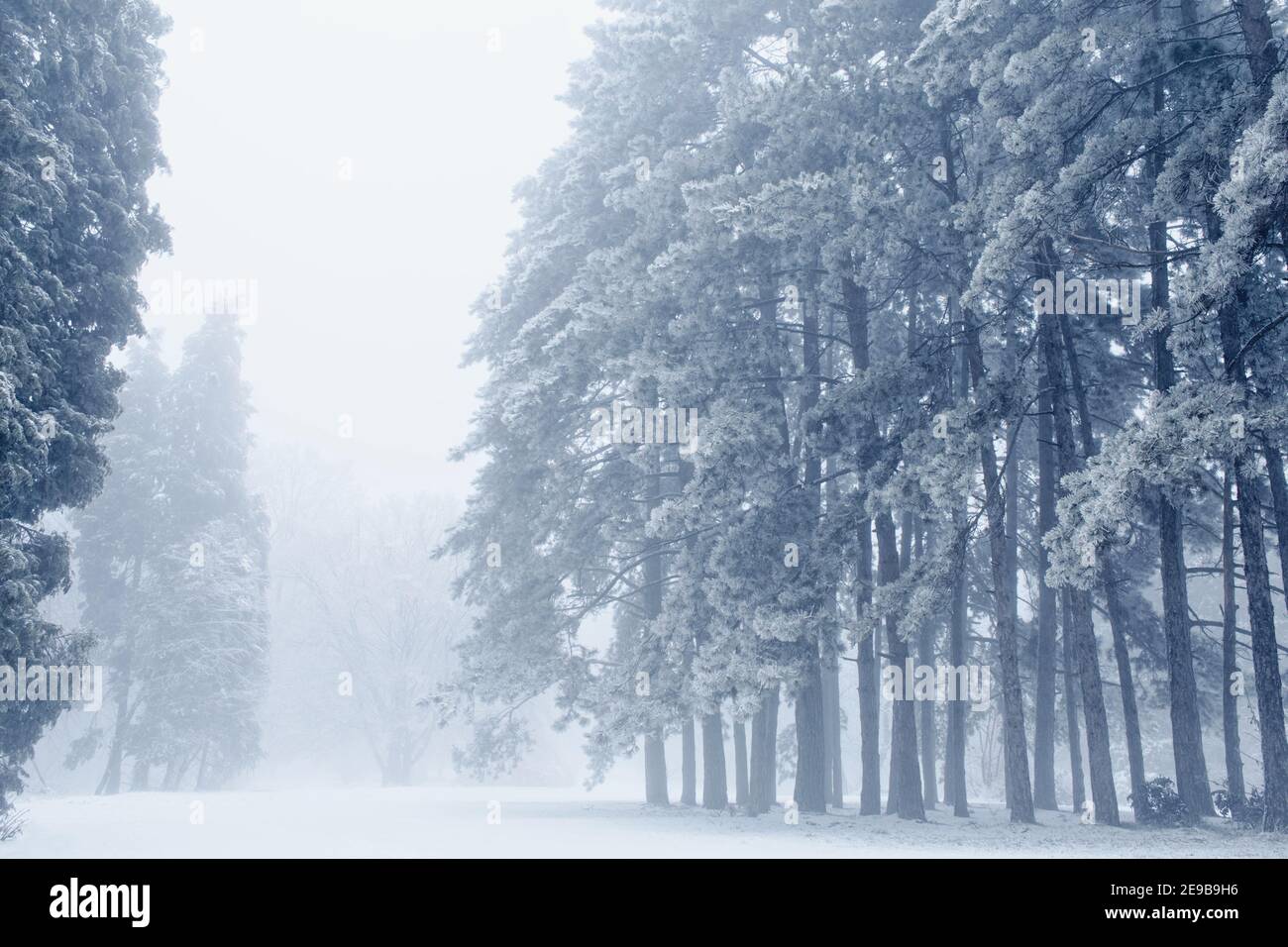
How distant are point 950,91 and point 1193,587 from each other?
31632mm

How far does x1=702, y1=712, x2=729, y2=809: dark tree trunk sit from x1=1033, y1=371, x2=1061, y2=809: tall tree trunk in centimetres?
692

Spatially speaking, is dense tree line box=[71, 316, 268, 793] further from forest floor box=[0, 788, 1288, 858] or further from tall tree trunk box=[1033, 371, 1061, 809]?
tall tree trunk box=[1033, 371, 1061, 809]

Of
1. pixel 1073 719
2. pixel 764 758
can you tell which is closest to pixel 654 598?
pixel 764 758

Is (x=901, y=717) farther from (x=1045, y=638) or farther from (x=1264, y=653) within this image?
(x=1264, y=653)

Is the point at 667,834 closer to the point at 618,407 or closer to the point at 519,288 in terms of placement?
the point at 618,407

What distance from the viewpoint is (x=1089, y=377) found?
19.8 m

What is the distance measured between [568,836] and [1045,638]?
1199 cm

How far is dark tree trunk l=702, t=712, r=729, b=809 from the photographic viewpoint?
72.4 ft

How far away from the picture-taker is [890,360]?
16906 mm

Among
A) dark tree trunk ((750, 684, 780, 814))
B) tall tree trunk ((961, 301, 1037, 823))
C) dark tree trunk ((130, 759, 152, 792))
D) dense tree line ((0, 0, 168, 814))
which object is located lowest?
dark tree trunk ((130, 759, 152, 792))

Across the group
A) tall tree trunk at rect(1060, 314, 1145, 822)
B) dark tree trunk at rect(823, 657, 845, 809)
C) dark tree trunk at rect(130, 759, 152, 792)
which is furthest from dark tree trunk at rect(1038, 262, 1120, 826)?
dark tree trunk at rect(130, 759, 152, 792)

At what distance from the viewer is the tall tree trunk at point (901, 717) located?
17531 millimetres

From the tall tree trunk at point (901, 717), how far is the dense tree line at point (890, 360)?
0.06 metres
